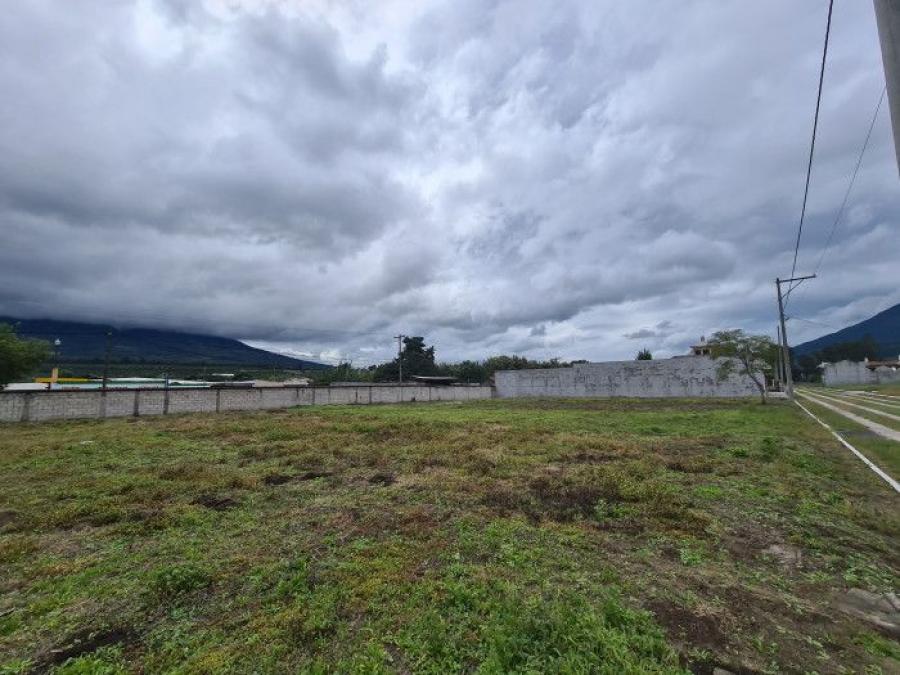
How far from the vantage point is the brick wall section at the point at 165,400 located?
914 inches

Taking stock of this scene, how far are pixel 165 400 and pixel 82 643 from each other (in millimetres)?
30242

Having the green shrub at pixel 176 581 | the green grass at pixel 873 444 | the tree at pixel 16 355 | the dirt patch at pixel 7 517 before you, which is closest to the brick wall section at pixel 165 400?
the tree at pixel 16 355

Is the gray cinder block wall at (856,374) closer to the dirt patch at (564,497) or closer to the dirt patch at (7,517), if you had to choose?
the dirt patch at (564,497)

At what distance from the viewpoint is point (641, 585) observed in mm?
4336

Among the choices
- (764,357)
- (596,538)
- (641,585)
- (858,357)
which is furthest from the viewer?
(858,357)

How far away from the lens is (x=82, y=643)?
3.58 m

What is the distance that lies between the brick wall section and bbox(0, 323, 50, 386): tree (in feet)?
14.8

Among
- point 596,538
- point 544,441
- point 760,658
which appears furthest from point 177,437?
point 760,658

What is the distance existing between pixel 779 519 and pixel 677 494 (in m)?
1.57

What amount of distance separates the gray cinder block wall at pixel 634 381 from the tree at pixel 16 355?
46960 millimetres

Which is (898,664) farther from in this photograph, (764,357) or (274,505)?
(764,357)

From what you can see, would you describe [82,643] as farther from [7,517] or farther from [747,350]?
[747,350]

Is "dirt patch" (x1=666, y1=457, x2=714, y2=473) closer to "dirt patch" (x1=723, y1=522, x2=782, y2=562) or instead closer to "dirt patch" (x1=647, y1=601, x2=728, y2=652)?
"dirt patch" (x1=723, y1=522, x2=782, y2=562)

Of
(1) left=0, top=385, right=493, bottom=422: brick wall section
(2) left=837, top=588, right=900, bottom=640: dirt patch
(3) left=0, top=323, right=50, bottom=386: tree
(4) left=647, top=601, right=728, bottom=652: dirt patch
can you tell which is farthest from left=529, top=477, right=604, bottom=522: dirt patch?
(3) left=0, top=323, right=50, bottom=386: tree
